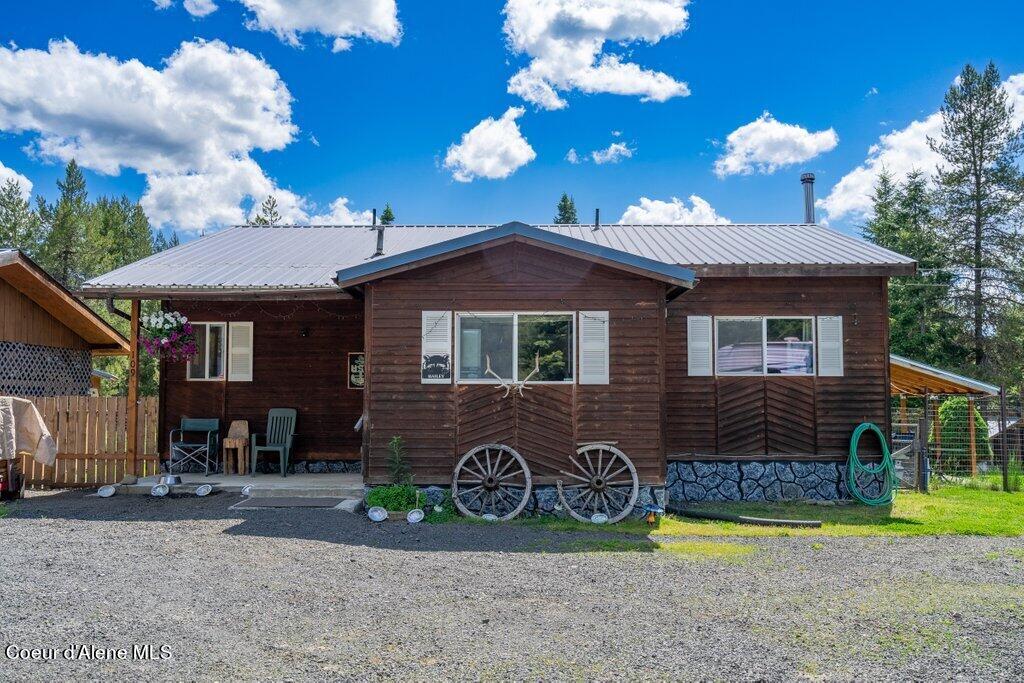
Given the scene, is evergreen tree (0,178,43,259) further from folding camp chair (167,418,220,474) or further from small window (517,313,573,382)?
small window (517,313,573,382)

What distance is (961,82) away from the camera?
23.8m

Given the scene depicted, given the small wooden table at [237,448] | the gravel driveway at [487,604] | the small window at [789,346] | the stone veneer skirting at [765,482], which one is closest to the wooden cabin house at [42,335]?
the small wooden table at [237,448]

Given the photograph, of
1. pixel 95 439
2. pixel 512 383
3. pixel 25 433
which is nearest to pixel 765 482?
pixel 512 383

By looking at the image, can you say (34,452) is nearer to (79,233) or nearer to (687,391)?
(687,391)

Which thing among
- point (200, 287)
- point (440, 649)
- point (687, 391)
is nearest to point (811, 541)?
point (687, 391)

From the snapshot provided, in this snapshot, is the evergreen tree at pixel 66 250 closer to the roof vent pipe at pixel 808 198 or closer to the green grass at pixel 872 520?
the roof vent pipe at pixel 808 198

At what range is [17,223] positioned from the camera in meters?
31.1

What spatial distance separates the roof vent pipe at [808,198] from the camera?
14.2 m

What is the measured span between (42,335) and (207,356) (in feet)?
11.3

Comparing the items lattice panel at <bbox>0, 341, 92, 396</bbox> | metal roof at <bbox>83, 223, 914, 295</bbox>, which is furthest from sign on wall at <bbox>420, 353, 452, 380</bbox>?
lattice panel at <bbox>0, 341, 92, 396</bbox>

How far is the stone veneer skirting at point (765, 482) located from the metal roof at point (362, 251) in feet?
9.11

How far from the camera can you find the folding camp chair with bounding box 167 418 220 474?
11078mm

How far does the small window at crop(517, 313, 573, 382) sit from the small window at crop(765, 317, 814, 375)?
11.1ft

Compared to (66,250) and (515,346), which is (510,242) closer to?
(515,346)
